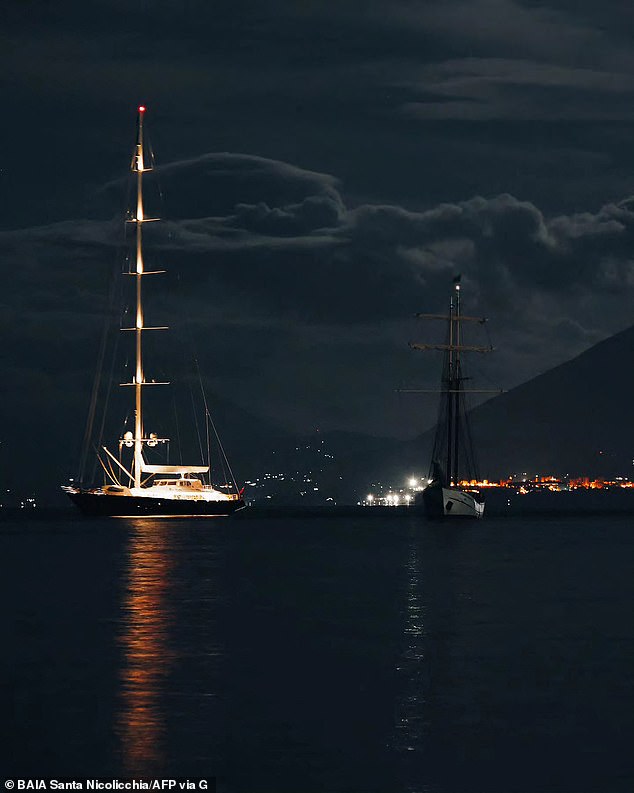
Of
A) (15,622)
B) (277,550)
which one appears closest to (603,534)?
(277,550)

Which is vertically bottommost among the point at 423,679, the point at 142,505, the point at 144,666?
the point at 423,679

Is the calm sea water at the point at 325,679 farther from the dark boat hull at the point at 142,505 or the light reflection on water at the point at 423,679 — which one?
the dark boat hull at the point at 142,505

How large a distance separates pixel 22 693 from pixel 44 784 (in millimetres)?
10763

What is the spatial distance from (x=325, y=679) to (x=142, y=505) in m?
137

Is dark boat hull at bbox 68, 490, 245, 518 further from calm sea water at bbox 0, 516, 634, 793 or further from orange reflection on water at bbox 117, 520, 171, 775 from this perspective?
calm sea water at bbox 0, 516, 634, 793

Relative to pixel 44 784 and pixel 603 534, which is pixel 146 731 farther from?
pixel 603 534

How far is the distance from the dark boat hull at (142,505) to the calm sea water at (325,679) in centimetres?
9198

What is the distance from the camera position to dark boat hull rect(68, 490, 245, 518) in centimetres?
17550

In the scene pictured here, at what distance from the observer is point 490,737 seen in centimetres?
3203

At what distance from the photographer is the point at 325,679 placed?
131ft

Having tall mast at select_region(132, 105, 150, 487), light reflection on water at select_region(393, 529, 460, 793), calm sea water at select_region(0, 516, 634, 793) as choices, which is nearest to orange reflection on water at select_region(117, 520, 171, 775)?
calm sea water at select_region(0, 516, 634, 793)

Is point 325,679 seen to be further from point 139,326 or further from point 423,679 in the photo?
point 139,326

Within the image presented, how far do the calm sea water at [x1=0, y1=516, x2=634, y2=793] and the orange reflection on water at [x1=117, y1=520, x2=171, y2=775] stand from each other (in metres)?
0.09

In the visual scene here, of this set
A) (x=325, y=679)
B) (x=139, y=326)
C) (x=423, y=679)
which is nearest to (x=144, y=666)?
(x=325, y=679)
